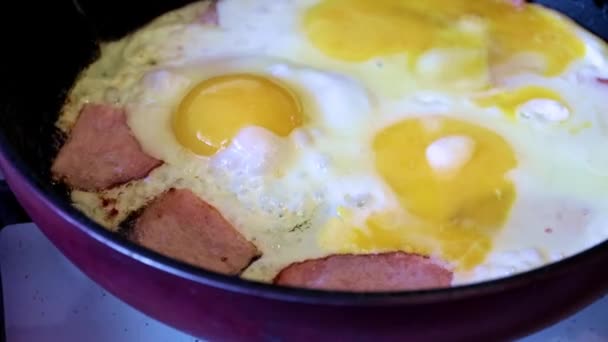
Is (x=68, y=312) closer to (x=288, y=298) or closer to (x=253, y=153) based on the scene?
(x=253, y=153)

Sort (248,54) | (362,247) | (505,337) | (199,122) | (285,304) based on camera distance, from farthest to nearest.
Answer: (248,54)
(199,122)
(362,247)
(505,337)
(285,304)

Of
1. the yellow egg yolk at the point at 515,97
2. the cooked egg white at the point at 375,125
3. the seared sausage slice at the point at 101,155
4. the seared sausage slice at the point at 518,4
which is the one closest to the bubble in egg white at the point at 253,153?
the cooked egg white at the point at 375,125

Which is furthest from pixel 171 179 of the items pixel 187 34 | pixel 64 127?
pixel 187 34

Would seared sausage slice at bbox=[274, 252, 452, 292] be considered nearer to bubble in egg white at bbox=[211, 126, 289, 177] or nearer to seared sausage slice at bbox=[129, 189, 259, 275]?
seared sausage slice at bbox=[129, 189, 259, 275]

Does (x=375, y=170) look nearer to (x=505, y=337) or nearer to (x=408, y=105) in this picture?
(x=408, y=105)

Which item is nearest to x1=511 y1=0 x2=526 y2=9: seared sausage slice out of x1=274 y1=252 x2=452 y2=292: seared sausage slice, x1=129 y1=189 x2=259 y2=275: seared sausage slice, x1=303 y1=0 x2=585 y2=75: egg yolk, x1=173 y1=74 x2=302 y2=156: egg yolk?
x1=303 y1=0 x2=585 y2=75: egg yolk

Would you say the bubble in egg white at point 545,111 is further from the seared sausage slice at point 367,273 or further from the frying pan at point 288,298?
the frying pan at point 288,298

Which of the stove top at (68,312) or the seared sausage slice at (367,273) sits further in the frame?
the stove top at (68,312)

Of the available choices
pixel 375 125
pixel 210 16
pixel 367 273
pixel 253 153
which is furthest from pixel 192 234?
pixel 210 16
